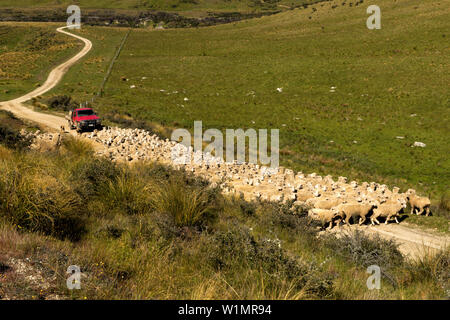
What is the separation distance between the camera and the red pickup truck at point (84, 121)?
24797 millimetres

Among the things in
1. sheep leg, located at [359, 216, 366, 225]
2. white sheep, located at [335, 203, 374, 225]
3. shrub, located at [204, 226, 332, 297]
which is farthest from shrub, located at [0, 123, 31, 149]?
sheep leg, located at [359, 216, 366, 225]

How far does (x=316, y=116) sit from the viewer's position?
38219 mm

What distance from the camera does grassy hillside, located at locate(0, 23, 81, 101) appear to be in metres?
48.4

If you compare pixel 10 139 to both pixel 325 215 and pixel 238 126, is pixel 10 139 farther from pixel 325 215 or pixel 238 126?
pixel 238 126

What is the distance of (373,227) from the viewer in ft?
48.3

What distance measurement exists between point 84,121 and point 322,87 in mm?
33929

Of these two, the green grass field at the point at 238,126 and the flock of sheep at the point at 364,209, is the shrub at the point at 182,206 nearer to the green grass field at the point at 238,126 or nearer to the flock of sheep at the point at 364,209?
the green grass field at the point at 238,126

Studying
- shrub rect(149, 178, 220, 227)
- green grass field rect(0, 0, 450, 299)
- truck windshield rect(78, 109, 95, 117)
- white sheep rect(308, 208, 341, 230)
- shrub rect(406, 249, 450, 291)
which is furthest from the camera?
truck windshield rect(78, 109, 95, 117)

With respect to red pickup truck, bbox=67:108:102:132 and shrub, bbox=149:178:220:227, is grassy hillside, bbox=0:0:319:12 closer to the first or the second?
red pickup truck, bbox=67:108:102:132

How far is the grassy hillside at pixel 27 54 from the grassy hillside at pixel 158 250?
3652 centimetres

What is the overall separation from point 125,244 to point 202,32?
290ft

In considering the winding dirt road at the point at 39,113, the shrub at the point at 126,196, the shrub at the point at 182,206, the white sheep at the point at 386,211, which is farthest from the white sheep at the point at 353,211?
the winding dirt road at the point at 39,113

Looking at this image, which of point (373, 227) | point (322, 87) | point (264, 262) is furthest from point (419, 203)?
point (322, 87)

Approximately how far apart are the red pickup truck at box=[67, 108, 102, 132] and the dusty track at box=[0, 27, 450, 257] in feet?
6.17
